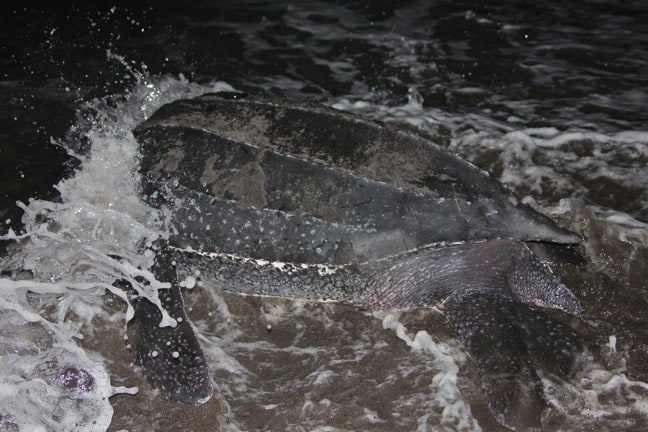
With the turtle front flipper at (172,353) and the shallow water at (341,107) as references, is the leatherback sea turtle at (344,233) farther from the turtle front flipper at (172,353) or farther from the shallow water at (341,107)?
the shallow water at (341,107)

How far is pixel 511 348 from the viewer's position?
2045mm

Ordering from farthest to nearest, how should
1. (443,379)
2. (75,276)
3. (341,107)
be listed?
(341,107)
(75,276)
(443,379)

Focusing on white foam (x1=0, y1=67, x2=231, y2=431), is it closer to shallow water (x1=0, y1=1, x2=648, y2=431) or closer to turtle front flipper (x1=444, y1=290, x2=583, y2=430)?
shallow water (x1=0, y1=1, x2=648, y2=431)

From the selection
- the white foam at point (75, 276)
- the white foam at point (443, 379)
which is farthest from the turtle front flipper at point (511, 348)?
the white foam at point (75, 276)

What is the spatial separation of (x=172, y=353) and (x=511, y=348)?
129cm

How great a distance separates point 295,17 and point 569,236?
14.5 feet

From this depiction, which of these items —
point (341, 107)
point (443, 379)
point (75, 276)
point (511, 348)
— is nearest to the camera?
point (511, 348)

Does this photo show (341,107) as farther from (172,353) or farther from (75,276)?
(172,353)

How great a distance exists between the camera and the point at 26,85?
429cm

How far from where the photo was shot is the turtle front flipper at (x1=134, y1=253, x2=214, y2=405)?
6.97 feet

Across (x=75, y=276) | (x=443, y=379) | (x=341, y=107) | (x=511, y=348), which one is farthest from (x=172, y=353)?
(x=341, y=107)

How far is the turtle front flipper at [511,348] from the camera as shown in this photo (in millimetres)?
1915

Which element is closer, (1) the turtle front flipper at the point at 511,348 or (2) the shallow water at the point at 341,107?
(1) the turtle front flipper at the point at 511,348

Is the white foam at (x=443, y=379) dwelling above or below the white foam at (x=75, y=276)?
below
